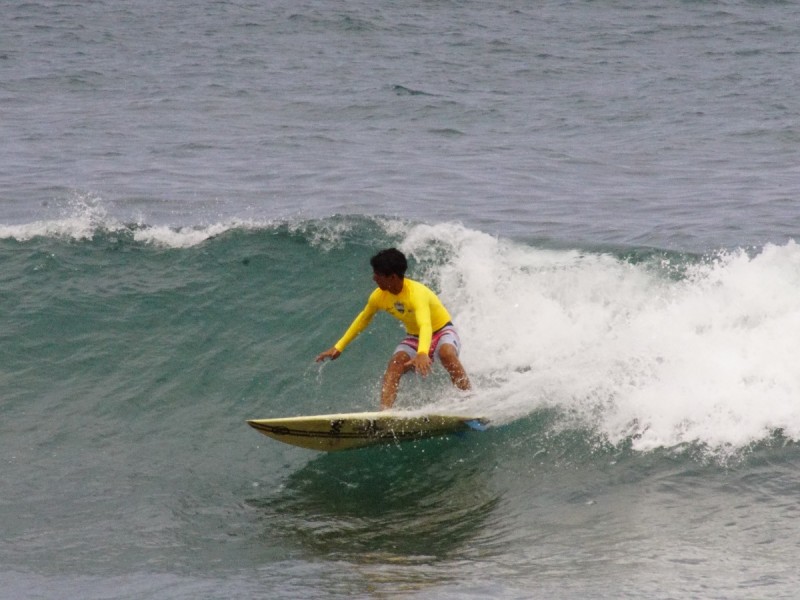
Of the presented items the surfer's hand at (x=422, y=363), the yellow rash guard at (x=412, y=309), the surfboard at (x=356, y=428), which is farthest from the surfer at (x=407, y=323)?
the surfboard at (x=356, y=428)

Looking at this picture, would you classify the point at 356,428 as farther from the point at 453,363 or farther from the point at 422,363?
the point at 453,363

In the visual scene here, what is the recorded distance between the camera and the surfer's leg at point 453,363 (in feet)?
29.6

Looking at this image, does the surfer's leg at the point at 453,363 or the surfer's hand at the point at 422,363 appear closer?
the surfer's hand at the point at 422,363

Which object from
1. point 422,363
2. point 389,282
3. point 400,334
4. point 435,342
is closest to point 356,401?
point 400,334

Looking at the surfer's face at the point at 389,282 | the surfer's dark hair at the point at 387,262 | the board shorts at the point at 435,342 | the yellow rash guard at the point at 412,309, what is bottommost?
the board shorts at the point at 435,342

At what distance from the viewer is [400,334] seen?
37.8 feet

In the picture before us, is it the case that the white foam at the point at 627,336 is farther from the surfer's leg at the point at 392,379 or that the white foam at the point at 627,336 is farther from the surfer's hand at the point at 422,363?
the surfer's hand at the point at 422,363

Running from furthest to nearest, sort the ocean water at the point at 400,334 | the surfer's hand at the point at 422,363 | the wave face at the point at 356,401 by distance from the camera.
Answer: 1. the surfer's hand at the point at 422,363
2. the wave face at the point at 356,401
3. the ocean water at the point at 400,334

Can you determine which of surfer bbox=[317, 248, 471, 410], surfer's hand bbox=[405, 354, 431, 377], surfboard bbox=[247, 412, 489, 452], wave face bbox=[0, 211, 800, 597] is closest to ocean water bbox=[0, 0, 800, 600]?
wave face bbox=[0, 211, 800, 597]

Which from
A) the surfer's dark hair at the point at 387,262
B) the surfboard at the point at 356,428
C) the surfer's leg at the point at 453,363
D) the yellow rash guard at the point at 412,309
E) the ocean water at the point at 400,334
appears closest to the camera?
the ocean water at the point at 400,334

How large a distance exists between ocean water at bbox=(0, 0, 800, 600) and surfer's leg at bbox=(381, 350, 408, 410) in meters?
0.46

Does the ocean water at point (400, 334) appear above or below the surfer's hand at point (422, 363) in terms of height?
below

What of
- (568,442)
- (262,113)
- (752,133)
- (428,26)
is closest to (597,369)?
(568,442)

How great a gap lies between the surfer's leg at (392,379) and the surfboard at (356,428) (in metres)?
0.27
